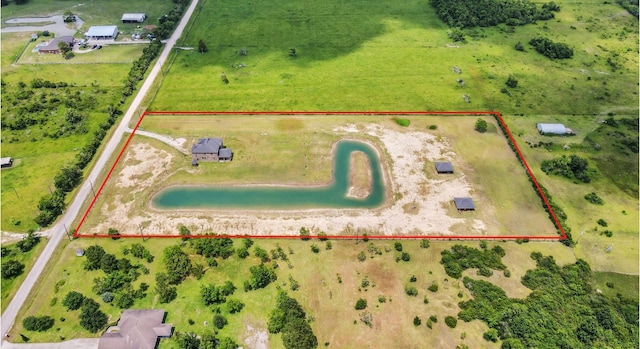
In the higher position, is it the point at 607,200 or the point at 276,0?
the point at 276,0

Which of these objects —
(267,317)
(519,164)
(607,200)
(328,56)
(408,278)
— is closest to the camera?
(267,317)

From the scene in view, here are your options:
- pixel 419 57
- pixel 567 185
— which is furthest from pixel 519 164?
pixel 419 57

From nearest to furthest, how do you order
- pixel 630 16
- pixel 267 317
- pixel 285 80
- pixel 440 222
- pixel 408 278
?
pixel 267 317, pixel 408 278, pixel 440 222, pixel 285 80, pixel 630 16

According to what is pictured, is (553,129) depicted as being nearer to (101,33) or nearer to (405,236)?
(405,236)

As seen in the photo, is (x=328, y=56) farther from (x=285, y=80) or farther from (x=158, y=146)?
(x=158, y=146)

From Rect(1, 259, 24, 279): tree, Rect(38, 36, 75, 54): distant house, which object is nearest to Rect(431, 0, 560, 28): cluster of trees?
Rect(38, 36, 75, 54): distant house

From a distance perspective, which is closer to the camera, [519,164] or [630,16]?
[519,164]
